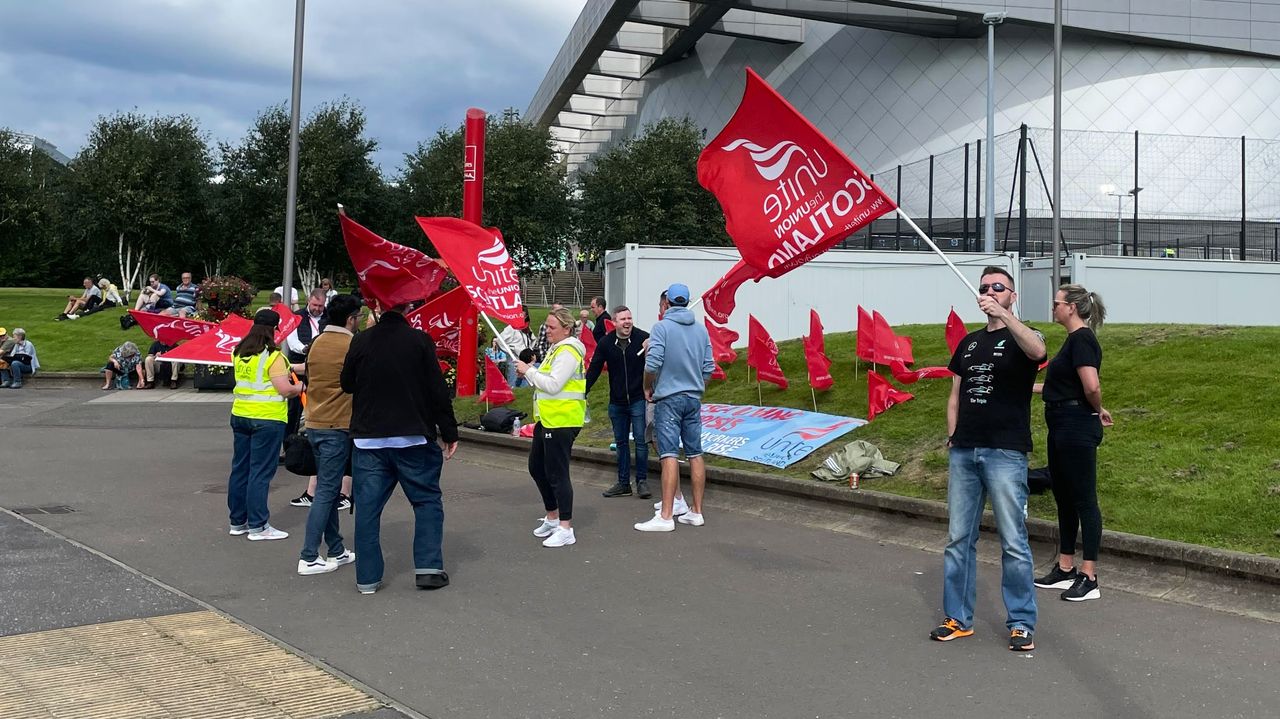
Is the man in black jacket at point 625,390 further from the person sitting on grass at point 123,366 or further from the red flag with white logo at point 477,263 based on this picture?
the person sitting on grass at point 123,366

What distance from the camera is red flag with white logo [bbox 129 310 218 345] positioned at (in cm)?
1373

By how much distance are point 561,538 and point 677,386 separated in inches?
59.9

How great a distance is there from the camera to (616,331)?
10578 millimetres

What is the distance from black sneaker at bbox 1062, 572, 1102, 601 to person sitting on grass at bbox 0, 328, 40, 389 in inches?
898

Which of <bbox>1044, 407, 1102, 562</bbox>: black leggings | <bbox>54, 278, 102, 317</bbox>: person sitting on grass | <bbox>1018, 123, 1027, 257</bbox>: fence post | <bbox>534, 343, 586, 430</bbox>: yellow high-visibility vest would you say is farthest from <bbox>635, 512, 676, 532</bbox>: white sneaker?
<bbox>54, 278, 102, 317</bbox>: person sitting on grass

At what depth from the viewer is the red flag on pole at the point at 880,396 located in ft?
36.8

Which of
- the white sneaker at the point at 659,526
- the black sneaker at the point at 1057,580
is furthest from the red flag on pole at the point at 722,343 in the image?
the black sneaker at the point at 1057,580

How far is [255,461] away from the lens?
8195mm

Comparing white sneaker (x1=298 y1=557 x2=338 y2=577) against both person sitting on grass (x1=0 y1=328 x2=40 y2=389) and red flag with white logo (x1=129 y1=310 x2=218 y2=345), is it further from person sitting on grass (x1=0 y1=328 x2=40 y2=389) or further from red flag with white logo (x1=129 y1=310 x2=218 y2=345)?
person sitting on grass (x1=0 y1=328 x2=40 y2=389)

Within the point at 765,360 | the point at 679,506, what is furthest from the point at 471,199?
the point at 679,506

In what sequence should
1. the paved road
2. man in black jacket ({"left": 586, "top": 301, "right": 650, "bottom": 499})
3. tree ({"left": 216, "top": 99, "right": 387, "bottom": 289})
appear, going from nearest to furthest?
the paved road < man in black jacket ({"left": 586, "top": 301, "right": 650, "bottom": 499}) < tree ({"left": 216, "top": 99, "right": 387, "bottom": 289})

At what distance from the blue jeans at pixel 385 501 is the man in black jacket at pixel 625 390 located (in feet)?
11.9

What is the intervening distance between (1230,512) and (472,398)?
36.9 ft

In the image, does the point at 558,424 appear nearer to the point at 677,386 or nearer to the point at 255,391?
the point at 677,386
